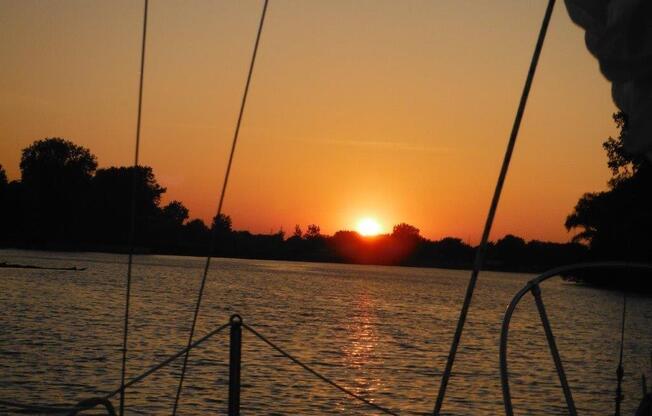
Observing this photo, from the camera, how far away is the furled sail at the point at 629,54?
360cm

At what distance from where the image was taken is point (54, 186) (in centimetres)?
15538

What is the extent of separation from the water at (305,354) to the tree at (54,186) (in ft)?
275

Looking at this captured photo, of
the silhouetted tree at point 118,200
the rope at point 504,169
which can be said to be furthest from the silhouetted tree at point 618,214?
the silhouetted tree at point 118,200

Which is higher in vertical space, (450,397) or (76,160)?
(76,160)

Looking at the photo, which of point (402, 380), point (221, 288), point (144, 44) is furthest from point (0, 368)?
point (221, 288)

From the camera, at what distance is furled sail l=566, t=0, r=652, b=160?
3596mm

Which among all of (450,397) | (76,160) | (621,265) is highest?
(76,160)

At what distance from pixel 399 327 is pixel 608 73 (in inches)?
1987

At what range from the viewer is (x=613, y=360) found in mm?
40562

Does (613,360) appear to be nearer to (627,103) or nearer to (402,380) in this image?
(402,380)

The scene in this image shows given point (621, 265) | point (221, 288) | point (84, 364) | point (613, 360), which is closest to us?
point (621, 265)

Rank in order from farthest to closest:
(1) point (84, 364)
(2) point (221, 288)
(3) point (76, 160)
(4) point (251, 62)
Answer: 1. (3) point (76, 160)
2. (2) point (221, 288)
3. (1) point (84, 364)
4. (4) point (251, 62)

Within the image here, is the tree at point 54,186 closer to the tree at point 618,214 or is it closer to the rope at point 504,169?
the tree at point 618,214

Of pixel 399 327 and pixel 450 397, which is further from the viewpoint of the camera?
pixel 399 327
